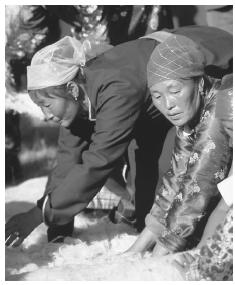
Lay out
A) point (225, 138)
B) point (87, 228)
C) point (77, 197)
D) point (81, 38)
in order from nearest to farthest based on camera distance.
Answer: point (225, 138)
point (77, 197)
point (87, 228)
point (81, 38)

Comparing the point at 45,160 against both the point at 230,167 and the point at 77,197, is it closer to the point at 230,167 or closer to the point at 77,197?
the point at 77,197

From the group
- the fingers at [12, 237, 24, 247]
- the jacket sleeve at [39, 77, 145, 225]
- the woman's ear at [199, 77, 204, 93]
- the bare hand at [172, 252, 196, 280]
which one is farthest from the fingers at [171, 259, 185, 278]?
the fingers at [12, 237, 24, 247]

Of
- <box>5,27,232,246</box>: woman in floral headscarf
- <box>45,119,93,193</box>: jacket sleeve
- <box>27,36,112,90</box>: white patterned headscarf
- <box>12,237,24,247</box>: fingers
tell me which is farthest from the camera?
<box>45,119,93,193</box>: jacket sleeve

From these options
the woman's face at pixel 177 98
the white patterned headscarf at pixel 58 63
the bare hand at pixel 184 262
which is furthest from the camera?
the white patterned headscarf at pixel 58 63

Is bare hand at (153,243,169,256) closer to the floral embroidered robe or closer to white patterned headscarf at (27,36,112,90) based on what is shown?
the floral embroidered robe

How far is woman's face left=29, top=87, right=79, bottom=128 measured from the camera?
2768 millimetres

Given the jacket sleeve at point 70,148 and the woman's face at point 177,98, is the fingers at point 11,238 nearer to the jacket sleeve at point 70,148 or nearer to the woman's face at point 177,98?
the jacket sleeve at point 70,148

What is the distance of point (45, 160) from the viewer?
4527mm

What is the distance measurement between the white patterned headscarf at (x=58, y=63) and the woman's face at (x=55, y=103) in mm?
30

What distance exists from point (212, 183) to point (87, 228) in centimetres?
112

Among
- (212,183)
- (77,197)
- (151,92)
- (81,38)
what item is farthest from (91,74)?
(81,38)

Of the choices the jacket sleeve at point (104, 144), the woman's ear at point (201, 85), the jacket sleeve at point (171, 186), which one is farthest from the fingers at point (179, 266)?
the woman's ear at point (201, 85)

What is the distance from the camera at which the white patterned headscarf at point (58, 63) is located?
279cm
